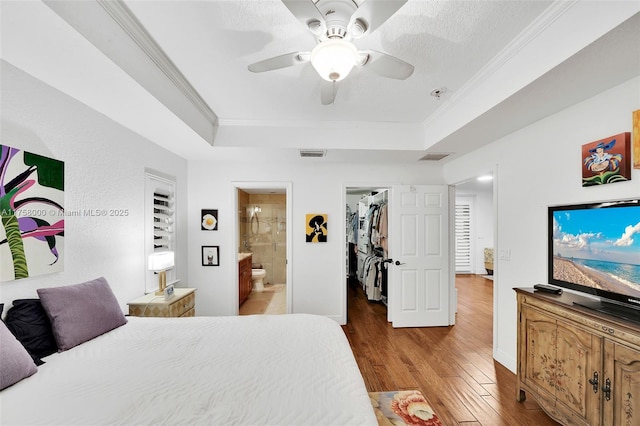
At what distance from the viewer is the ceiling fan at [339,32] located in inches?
44.0

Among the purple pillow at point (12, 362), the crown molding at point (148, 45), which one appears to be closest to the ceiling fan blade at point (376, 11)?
the crown molding at point (148, 45)

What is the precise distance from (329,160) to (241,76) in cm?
175

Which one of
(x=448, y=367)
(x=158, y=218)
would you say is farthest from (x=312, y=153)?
(x=448, y=367)

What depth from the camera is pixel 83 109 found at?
194 cm

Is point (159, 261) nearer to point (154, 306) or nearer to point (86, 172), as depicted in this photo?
point (154, 306)

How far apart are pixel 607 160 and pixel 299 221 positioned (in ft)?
10.1

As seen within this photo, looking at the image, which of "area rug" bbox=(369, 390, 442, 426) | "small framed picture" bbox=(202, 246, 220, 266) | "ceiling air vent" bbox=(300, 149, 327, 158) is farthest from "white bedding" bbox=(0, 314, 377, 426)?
"ceiling air vent" bbox=(300, 149, 327, 158)

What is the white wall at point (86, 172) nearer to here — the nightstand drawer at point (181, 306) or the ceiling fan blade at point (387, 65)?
the nightstand drawer at point (181, 306)

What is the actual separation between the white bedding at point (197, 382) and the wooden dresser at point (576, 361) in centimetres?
143

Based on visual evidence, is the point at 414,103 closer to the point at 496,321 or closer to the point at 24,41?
the point at 496,321

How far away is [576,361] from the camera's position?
5.34ft

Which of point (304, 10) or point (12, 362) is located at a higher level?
point (304, 10)

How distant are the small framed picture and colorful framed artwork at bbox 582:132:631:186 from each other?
13.0ft

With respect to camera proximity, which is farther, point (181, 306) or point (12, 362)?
point (181, 306)
